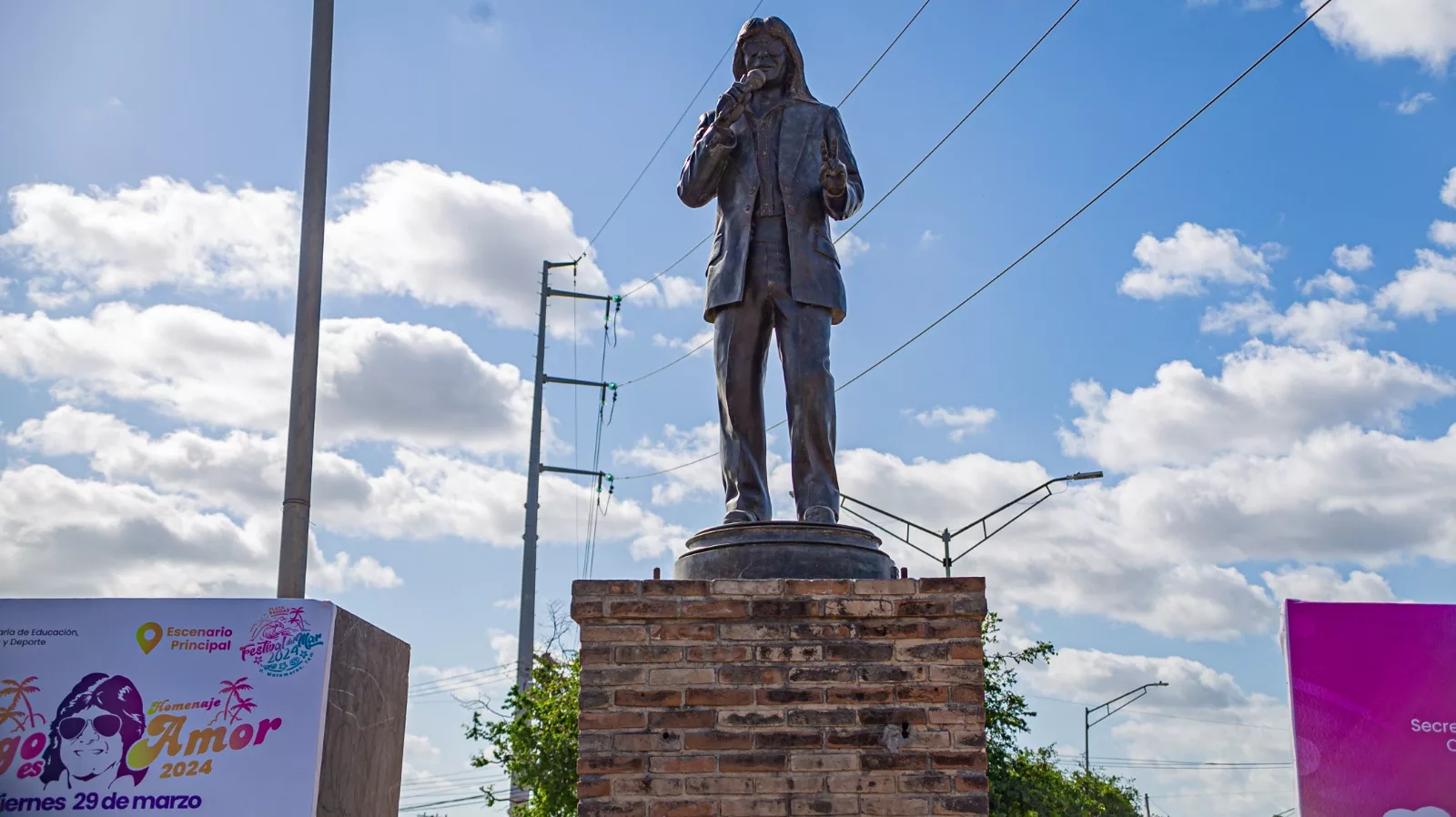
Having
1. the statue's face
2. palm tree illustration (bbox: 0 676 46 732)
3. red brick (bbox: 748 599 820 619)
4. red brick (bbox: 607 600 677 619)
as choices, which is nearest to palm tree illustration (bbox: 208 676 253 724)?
palm tree illustration (bbox: 0 676 46 732)

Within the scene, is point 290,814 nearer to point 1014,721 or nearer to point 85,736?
point 85,736

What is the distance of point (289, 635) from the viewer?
6812mm

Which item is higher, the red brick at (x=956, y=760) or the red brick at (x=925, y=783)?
the red brick at (x=956, y=760)

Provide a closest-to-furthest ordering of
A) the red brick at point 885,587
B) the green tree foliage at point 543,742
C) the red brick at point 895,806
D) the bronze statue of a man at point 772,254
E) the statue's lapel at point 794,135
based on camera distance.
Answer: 1. the red brick at point 895,806
2. the red brick at point 885,587
3. the bronze statue of a man at point 772,254
4. the statue's lapel at point 794,135
5. the green tree foliage at point 543,742

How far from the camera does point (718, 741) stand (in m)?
5.43

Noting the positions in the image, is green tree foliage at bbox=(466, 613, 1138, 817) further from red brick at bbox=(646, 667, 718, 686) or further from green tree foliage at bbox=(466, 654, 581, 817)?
red brick at bbox=(646, 667, 718, 686)

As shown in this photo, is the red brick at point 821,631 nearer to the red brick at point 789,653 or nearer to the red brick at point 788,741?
the red brick at point 789,653

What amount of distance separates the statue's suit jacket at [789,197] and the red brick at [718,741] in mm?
1936

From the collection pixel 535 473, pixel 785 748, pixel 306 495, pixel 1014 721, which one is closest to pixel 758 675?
pixel 785 748

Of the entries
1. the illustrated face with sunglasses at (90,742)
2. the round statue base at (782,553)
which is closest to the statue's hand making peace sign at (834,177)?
the round statue base at (782,553)

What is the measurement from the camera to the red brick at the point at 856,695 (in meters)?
5.48

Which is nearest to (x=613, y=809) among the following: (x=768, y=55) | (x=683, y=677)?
(x=683, y=677)

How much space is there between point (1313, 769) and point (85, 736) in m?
5.56

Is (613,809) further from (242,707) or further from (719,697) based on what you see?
(242,707)
